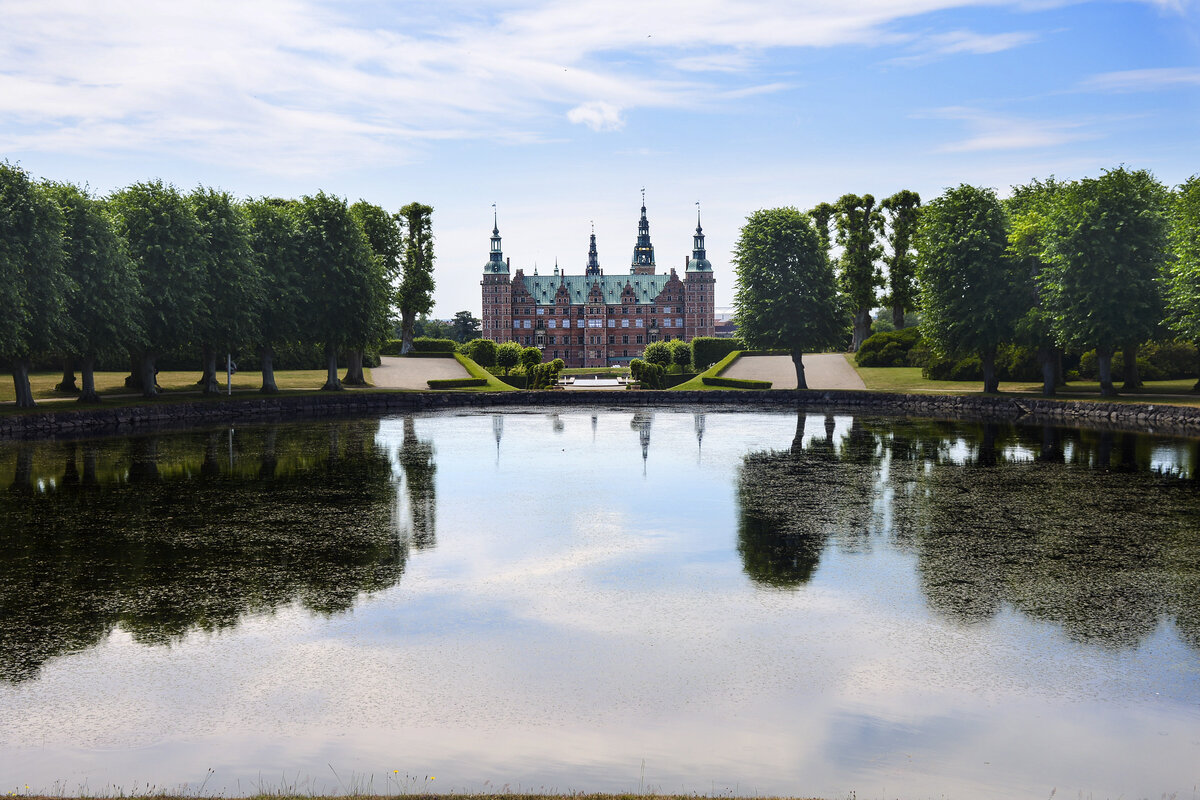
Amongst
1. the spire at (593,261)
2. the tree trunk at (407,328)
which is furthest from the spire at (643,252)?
the tree trunk at (407,328)

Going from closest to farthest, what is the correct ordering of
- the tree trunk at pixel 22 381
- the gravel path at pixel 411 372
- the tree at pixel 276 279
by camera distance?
1. the tree trunk at pixel 22 381
2. the tree at pixel 276 279
3. the gravel path at pixel 411 372

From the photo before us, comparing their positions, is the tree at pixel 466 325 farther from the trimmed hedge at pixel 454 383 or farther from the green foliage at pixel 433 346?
the trimmed hedge at pixel 454 383

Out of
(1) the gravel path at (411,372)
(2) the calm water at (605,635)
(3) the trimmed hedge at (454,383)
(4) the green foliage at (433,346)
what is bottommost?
(2) the calm water at (605,635)

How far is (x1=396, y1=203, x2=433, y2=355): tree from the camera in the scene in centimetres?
9269

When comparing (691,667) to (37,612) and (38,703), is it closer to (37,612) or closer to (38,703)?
(38,703)

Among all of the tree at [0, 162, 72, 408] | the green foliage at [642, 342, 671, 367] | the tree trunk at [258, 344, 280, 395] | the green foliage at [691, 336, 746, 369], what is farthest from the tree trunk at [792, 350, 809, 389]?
the tree at [0, 162, 72, 408]

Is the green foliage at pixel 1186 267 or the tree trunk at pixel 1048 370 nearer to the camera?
the green foliage at pixel 1186 267

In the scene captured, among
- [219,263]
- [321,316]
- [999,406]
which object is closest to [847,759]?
[999,406]

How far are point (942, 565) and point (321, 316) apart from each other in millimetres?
50328

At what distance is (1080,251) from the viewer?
1948 inches

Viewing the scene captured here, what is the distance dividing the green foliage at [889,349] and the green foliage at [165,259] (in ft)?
162

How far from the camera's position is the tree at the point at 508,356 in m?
90.1

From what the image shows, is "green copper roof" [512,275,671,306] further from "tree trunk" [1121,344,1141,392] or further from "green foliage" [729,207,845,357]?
"tree trunk" [1121,344,1141,392]

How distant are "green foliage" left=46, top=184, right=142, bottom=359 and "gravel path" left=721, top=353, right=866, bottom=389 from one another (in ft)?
137
